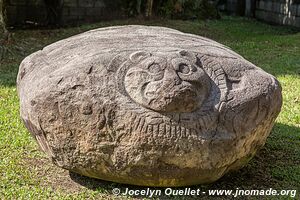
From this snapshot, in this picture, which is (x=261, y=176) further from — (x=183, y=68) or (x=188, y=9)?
(x=188, y=9)

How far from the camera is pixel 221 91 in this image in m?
3.04

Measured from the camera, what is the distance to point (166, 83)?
9.61 ft

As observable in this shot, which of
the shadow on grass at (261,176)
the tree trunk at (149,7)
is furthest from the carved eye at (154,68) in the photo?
the tree trunk at (149,7)

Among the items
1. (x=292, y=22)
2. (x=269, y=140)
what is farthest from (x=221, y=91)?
(x=292, y=22)

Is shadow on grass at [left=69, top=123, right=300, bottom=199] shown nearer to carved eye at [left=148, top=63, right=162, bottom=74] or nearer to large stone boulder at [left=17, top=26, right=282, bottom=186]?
large stone boulder at [left=17, top=26, right=282, bottom=186]

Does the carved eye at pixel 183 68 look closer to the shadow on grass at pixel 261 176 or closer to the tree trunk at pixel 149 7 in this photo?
the shadow on grass at pixel 261 176

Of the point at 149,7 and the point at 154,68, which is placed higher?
the point at 154,68

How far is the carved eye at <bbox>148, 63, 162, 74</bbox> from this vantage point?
2.98 m

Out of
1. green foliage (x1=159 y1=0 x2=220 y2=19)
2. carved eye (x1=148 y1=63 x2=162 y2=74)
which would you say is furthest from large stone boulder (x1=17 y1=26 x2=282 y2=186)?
green foliage (x1=159 y1=0 x2=220 y2=19)

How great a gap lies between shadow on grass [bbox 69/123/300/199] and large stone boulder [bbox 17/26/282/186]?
0.58 ft

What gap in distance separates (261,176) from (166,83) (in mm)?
1098

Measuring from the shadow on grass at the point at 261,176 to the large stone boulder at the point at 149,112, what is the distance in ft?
0.58

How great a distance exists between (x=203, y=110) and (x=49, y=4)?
7.37m

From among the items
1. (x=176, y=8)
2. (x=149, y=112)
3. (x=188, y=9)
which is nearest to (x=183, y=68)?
(x=149, y=112)
